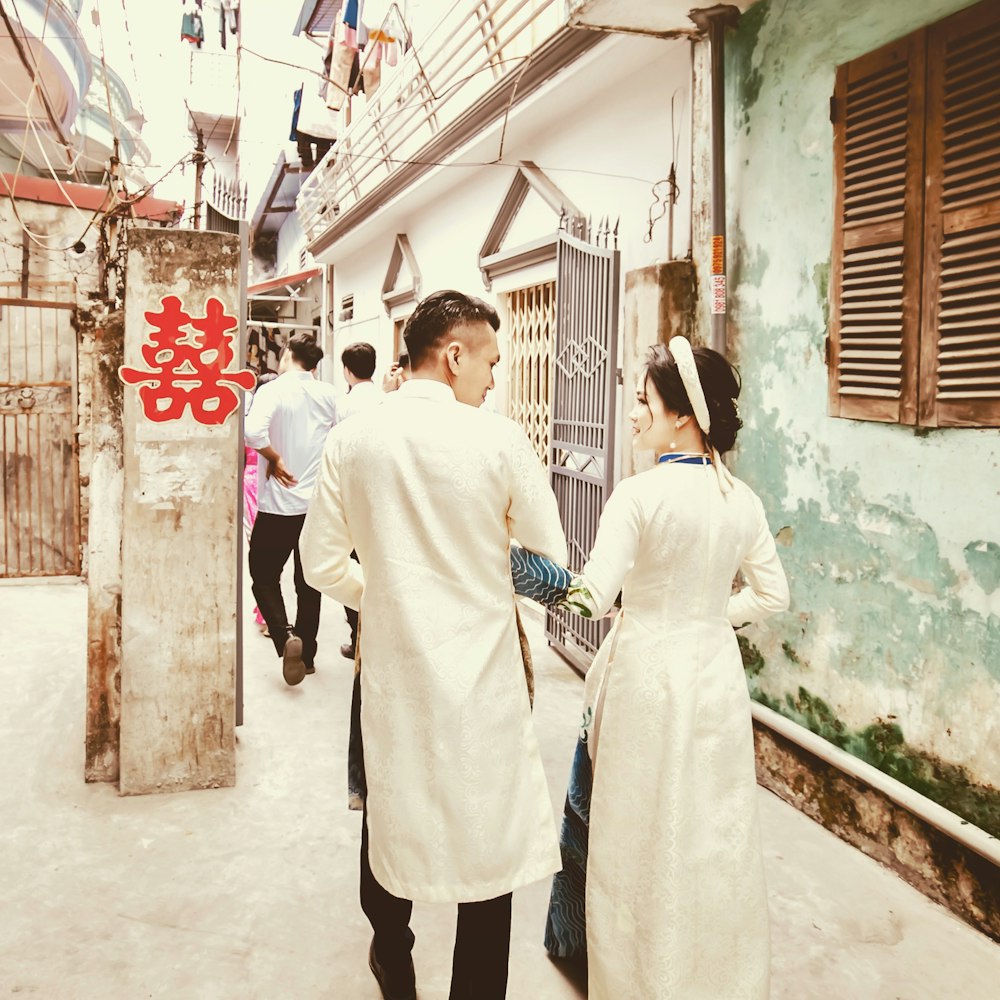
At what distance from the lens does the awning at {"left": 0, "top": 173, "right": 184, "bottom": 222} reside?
7.67 meters

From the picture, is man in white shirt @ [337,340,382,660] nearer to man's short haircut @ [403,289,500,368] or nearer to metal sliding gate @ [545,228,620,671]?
metal sliding gate @ [545,228,620,671]

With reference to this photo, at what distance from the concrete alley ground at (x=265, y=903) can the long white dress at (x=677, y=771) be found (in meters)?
0.44

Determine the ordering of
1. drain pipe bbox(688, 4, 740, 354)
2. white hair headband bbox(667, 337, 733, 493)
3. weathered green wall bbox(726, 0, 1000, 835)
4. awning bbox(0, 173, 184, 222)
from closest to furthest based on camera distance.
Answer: white hair headband bbox(667, 337, 733, 493), weathered green wall bbox(726, 0, 1000, 835), drain pipe bbox(688, 4, 740, 354), awning bbox(0, 173, 184, 222)

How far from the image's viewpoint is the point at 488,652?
1810 millimetres

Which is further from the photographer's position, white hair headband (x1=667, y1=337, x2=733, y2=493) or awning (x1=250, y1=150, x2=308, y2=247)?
awning (x1=250, y1=150, x2=308, y2=247)

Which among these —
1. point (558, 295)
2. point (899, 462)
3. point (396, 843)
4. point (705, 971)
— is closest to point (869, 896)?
point (705, 971)

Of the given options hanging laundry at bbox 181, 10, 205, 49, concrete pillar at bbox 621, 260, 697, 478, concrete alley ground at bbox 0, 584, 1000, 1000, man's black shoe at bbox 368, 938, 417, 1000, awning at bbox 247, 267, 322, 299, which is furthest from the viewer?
hanging laundry at bbox 181, 10, 205, 49

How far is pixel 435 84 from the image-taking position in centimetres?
727

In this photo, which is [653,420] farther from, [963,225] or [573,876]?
[963,225]

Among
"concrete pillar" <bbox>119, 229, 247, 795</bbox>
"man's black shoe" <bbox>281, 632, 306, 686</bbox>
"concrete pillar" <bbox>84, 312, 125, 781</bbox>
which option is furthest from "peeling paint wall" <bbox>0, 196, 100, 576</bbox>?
"concrete pillar" <bbox>119, 229, 247, 795</bbox>

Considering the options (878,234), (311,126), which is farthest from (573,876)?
(311,126)

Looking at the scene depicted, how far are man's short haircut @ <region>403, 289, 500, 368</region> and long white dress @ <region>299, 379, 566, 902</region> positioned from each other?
0.09 metres

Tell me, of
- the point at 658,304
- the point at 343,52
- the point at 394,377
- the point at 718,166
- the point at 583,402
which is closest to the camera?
the point at 718,166

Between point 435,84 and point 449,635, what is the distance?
665 centimetres
